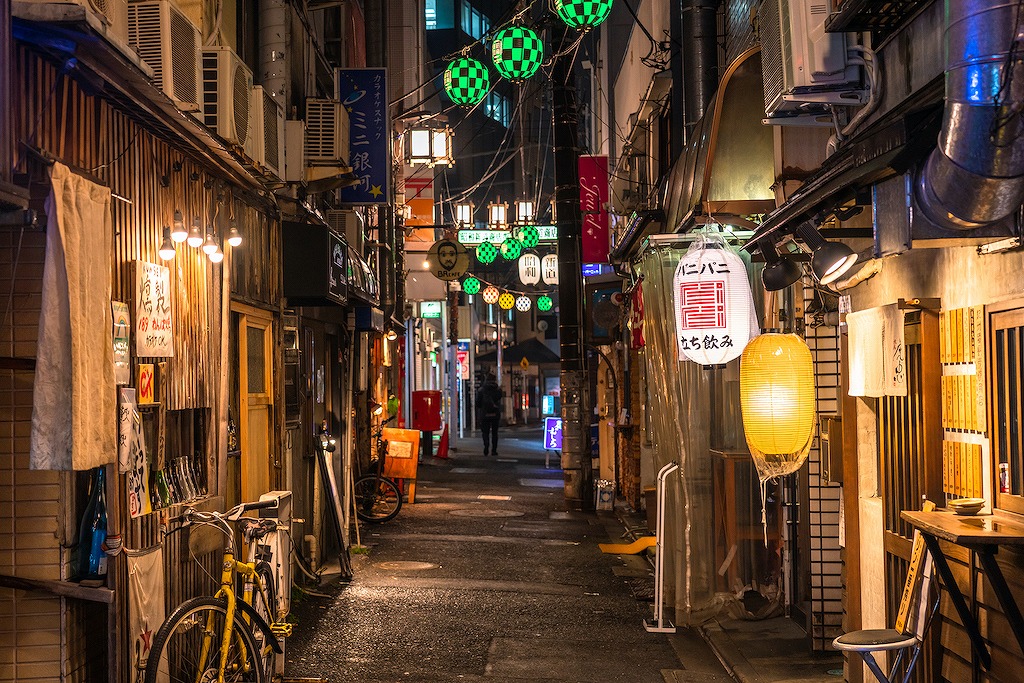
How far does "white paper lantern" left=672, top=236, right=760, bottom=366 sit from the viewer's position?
34.2 feet

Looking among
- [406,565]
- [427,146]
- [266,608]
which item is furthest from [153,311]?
[427,146]

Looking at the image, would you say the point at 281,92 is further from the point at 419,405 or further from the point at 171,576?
the point at 419,405

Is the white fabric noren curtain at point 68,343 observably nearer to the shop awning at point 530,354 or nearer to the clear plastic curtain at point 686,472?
the clear plastic curtain at point 686,472

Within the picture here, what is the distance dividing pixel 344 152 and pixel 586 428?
Answer: 1160 centimetres

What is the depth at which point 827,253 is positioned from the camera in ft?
27.3

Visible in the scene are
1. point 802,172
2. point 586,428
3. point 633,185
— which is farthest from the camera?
point 633,185

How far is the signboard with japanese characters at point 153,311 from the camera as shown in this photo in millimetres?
8219

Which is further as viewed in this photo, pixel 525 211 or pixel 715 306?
pixel 525 211

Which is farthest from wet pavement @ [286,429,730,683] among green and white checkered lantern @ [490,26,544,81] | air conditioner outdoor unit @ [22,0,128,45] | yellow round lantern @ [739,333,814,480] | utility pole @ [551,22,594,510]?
green and white checkered lantern @ [490,26,544,81]

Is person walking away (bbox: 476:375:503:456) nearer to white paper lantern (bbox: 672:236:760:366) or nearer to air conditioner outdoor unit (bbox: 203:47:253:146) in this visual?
white paper lantern (bbox: 672:236:760:366)

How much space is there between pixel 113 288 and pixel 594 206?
17.6 metres

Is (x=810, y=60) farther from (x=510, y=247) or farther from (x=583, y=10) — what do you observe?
(x=510, y=247)

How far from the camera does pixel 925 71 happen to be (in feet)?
21.9

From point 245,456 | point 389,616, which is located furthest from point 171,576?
point 389,616
